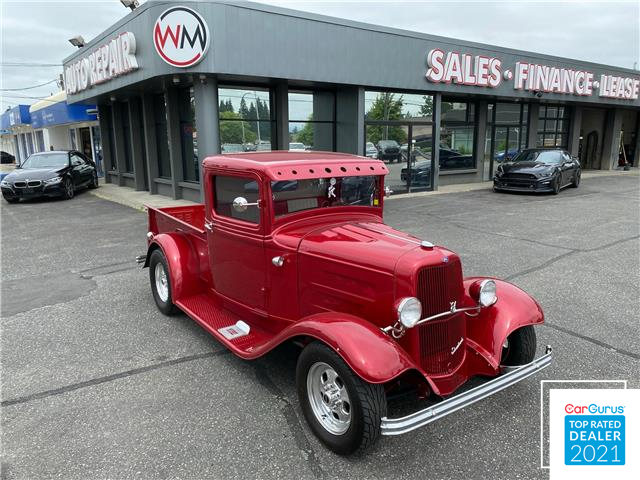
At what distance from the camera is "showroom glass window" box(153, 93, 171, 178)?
46.9 ft

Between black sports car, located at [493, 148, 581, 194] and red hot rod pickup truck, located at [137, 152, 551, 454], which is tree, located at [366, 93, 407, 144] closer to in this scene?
black sports car, located at [493, 148, 581, 194]

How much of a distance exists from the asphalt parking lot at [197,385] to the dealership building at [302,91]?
18.1 ft

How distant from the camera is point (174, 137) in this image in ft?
42.9

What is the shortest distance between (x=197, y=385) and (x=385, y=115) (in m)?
12.6

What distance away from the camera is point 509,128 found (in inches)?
770

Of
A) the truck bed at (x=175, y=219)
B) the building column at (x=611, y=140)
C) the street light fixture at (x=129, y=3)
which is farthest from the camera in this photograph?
the building column at (x=611, y=140)

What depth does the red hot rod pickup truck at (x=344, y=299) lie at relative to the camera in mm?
2756

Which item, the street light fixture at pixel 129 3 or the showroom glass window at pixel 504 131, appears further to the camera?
the showroom glass window at pixel 504 131

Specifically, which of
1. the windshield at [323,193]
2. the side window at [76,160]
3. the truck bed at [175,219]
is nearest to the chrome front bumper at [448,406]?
the windshield at [323,193]

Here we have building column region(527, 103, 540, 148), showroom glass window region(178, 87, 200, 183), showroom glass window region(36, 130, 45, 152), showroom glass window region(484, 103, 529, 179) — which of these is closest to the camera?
showroom glass window region(178, 87, 200, 183)

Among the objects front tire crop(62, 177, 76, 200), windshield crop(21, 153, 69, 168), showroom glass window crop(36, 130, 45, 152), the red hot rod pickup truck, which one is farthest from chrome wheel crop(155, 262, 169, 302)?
showroom glass window crop(36, 130, 45, 152)

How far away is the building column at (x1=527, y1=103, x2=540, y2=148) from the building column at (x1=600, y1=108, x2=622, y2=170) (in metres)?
7.57

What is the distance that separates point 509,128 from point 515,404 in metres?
18.5

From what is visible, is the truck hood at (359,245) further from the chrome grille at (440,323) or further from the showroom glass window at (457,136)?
the showroom glass window at (457,136)
